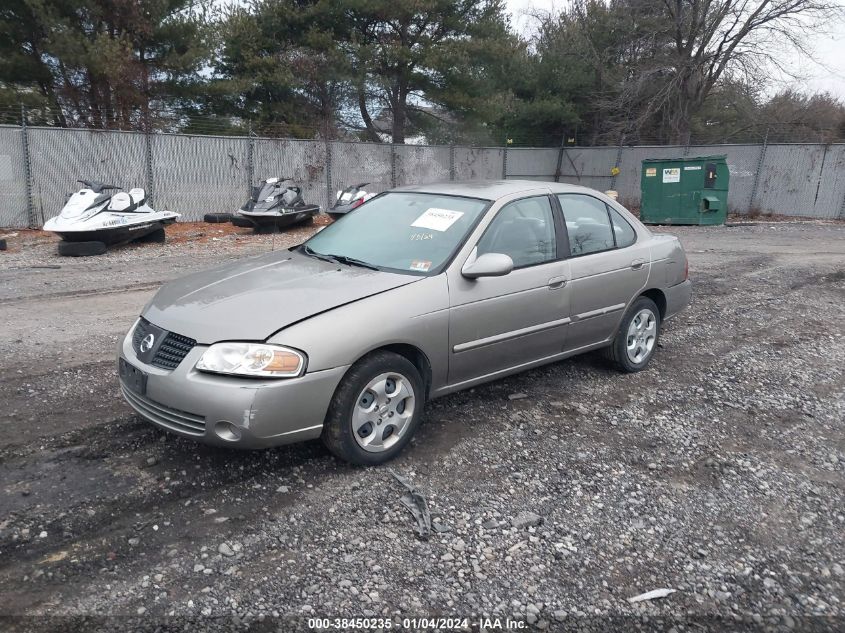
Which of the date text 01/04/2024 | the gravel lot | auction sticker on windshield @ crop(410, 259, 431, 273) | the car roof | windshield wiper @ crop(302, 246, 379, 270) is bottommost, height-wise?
the date text 01/04/2024

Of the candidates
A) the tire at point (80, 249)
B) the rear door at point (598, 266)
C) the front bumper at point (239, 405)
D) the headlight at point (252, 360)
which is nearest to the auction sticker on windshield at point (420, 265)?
the front bumper at point (239, 405)

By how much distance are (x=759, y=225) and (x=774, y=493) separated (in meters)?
16.1

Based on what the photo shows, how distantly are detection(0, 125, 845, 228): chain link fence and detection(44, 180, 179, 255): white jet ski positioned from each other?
3723 mm

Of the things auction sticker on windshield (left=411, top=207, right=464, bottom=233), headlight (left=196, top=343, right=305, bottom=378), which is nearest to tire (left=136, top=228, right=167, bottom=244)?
auction sticker on windshield (left=411, top=207, right=464, bottom=233)

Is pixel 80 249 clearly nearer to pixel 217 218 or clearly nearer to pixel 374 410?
pixel 217 218

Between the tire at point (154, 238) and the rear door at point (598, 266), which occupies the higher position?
the rear door at point (598, 266)

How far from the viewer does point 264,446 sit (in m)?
3.39

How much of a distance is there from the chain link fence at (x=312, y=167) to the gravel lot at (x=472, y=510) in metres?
10.9

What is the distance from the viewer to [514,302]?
438 centimetres

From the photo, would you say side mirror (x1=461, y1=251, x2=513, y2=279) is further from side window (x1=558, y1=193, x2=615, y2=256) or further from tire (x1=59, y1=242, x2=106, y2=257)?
tire (x1=59, y1=242, x2=106, y2=257)

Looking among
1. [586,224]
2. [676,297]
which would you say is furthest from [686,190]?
[586,224]

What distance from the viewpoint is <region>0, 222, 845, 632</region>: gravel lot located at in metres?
2.71

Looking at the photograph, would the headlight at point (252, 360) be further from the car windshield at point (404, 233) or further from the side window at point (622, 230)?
the side window at point (622, 230)

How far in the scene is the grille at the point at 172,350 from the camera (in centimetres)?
348
